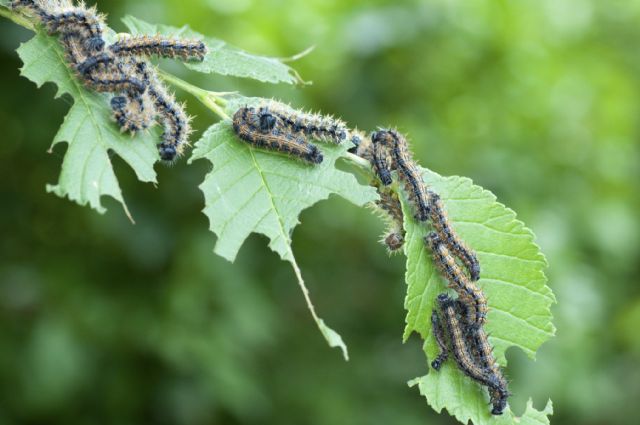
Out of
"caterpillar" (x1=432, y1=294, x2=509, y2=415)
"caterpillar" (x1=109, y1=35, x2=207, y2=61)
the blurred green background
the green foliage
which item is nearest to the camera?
the green foliage

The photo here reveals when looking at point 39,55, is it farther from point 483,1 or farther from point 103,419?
point 483,1

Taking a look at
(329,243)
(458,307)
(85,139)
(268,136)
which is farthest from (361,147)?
(329,243)

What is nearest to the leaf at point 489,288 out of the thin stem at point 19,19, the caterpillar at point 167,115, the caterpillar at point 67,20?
the caterpillar at point 167,115

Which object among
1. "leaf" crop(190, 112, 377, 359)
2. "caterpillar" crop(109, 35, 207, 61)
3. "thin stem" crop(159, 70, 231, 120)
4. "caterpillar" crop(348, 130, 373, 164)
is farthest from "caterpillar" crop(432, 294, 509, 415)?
"caterpillar" crop(109, 35, 207, 61)

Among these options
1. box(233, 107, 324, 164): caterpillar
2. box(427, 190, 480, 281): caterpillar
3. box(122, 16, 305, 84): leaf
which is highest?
box(122, 16, 305, 84): leaf

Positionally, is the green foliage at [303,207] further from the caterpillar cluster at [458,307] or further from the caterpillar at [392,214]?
the caterpillar at [392,214]

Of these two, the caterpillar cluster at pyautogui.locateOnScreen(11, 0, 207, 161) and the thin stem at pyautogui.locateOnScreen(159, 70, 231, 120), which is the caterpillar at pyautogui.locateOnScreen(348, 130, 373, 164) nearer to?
the thin stem at pyautogui.locateOnScreen(159, 70, 231, 120)

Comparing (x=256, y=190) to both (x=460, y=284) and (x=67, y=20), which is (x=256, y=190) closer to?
(x=460, y=284)
